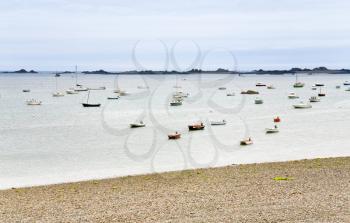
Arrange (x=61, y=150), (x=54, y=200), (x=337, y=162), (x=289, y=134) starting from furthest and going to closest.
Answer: (x=289, y=134) → (x=61, y=150) → (x=337, y=162) → (x=54, y=200)

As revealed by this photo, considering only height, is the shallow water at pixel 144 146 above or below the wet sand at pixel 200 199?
below

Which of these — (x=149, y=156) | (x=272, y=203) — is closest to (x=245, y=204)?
(x=272, y=203)

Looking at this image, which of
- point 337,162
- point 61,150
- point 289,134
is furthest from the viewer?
→ point 289,134

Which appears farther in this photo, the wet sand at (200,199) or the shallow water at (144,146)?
the shallow water at (144,146)

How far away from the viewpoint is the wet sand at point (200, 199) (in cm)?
1177

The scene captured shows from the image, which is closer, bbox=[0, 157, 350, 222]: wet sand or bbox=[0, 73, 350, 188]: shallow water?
bbox=[0, 157, 350, 222]: wet sand

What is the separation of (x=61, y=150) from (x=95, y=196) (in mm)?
22906

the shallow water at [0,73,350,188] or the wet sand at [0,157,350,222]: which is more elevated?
the wet sand at [0,157,350,222]

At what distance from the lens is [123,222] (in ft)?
37.4

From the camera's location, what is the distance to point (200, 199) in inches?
536

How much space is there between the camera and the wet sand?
1177 centimetres

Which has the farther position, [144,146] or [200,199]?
[144,146]

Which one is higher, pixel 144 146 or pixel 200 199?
pixel 200 199

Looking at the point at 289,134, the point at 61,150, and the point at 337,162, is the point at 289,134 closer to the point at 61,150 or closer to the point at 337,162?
the point at 61,150
